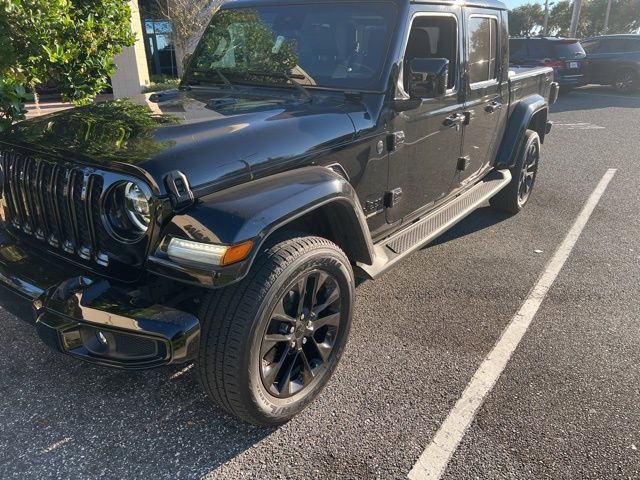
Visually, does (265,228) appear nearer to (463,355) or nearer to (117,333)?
(117,333)

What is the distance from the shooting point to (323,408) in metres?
2.73

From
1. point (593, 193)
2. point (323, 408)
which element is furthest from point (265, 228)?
point (593, 193)

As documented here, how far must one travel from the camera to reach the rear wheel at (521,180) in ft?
17.4

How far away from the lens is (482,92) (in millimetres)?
4184

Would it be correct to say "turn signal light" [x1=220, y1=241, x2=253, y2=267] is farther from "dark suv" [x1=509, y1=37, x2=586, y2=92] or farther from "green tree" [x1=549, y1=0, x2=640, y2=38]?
"green tree" [x1=549, y1=0, x2=640, y2=38]

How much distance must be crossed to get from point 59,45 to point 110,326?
327 centimetres

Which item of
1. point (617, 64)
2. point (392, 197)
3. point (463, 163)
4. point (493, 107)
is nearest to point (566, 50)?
point (617, 64)

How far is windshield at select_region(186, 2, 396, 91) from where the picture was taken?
312 centimetres

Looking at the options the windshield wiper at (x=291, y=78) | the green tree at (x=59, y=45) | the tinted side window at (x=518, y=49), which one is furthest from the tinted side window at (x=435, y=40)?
the tinted side window at (x=518, y=49)

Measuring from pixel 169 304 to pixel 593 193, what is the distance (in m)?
5.72

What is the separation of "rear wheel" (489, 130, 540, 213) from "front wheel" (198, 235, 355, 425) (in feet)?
10.7

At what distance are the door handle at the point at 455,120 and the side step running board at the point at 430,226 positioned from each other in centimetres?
67

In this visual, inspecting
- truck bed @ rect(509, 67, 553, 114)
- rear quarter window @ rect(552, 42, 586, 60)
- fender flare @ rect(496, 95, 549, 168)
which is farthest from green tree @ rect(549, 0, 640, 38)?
fender flare @ rect(496, 95, 549, 168)

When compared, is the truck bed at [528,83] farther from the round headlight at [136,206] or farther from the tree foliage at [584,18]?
the tree foliage at [584,18]
